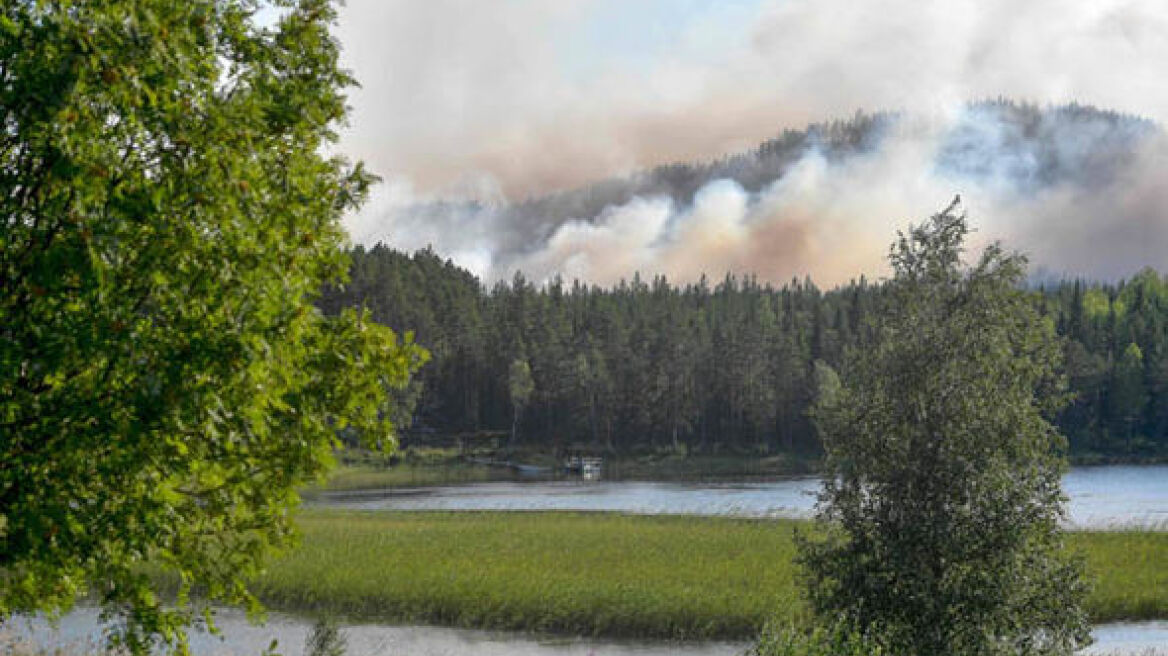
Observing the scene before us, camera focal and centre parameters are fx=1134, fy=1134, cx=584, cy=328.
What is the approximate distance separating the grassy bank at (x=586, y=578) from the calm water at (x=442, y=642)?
1265 millimetres

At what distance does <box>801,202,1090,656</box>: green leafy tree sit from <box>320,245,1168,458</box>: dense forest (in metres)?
143

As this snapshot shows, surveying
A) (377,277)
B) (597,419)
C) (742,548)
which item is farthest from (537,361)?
(742,548)

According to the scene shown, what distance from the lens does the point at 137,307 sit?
37.6 ft

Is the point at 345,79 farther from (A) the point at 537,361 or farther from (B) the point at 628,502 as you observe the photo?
(A) the point at 537,361

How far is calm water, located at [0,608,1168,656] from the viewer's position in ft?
109

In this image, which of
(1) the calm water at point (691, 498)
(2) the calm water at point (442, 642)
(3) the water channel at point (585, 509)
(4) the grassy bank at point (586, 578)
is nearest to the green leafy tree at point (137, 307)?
(3) the water channel at point (585, 509)

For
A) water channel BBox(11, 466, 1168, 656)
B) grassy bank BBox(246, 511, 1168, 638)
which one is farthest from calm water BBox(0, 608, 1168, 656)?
grassy bank BBox(246, 511, 1168, 638)

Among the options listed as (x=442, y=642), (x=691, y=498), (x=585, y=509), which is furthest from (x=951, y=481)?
(x=691, y=498)

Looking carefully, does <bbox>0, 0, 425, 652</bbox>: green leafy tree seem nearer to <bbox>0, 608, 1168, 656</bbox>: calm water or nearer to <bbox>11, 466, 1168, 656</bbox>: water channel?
<bbox>11, 466, 1168, 656</bbox>: water channel

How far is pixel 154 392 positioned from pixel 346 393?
3.33 metres

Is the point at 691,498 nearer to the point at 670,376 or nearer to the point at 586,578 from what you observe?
the point at 586,578

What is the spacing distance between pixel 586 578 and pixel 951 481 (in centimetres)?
2254

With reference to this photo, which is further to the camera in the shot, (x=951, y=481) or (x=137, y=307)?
(x=951, y=481)

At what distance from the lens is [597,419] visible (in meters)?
182
